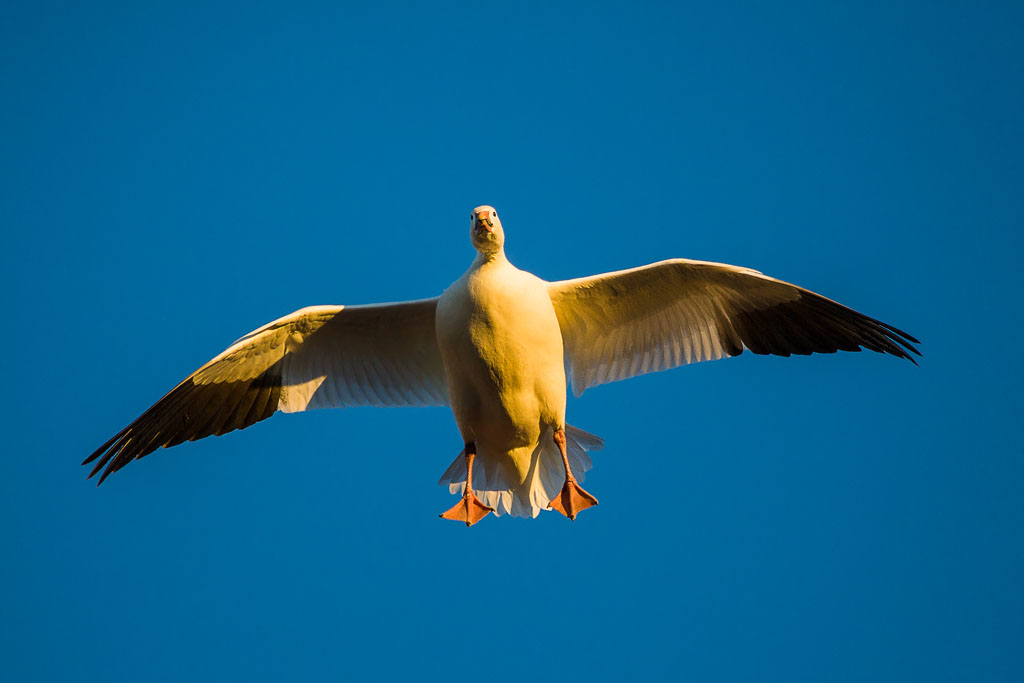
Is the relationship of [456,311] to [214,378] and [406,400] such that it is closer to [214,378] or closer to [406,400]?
[406,400]

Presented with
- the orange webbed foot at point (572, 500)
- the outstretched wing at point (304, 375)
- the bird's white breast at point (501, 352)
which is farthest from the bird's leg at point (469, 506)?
the outstretched wing at point (304, 375)

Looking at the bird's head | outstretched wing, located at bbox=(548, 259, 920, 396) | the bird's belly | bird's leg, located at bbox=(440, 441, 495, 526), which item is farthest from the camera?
outstretched wing, located at bbox=(548, 259, 920, 396)

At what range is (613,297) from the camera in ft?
32.1

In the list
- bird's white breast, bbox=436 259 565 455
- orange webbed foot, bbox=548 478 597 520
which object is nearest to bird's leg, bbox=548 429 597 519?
orange webbed foot, bbox=548 478 597 520

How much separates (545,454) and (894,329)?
3.22m

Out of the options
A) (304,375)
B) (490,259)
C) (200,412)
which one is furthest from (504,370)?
(200,412)

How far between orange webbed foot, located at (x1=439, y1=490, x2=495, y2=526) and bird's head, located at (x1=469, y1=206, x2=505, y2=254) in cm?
210

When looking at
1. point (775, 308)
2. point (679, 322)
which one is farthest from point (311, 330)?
point (775, 308)

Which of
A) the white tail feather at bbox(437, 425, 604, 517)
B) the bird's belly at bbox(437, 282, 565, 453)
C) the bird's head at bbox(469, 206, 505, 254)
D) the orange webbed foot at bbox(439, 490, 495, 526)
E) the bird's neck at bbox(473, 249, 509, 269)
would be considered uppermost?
the bird's head at bbox(469, 206, 505, 254)

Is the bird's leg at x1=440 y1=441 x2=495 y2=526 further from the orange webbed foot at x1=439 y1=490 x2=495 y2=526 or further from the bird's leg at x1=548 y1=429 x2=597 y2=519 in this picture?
Result: the bird's leg at x1=548 y1=429 x2=597 y2=519

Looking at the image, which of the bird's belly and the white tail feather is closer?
the bird's belly

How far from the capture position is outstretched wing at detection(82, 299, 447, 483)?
984 cm

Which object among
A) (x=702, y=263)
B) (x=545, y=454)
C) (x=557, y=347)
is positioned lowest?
(x=545, y=454)

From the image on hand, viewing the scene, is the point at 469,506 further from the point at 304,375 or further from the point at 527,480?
the point at 304,375
